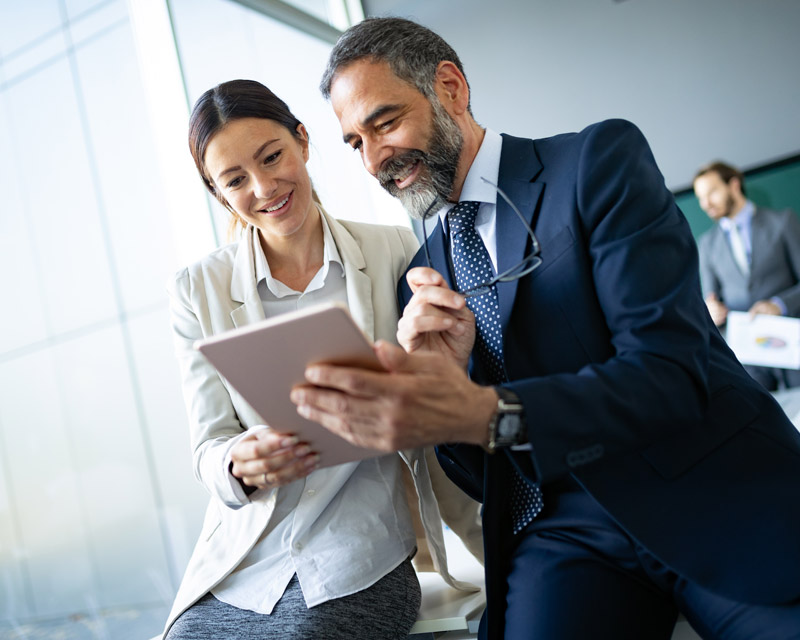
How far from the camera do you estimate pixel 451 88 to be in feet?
5.53

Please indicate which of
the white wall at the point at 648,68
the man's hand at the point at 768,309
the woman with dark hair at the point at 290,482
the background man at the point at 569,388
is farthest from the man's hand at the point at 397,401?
the white wall at the point at 648,68

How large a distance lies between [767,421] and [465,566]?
3.63 ft

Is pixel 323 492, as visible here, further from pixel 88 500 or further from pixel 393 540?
pixel 88 500

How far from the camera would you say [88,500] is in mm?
2623

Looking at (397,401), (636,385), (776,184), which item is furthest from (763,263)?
(397,401)

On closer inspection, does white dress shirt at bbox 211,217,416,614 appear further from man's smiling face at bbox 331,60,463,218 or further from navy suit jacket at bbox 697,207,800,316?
navy suit jacket at bbox 697,207,800,316

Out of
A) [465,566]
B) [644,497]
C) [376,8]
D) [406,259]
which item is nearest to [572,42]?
[376,8]

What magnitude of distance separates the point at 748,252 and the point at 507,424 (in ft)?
15.5

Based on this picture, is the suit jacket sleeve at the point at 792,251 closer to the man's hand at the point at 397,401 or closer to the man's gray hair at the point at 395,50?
the man's gray hair at the point at 395,50

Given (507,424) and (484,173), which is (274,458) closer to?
(507,424)

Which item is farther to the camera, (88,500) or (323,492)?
(88,500)

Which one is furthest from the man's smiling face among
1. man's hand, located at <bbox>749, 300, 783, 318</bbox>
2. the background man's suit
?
man's hand, located at <bbox>749, 300, 783, 318</bbox>

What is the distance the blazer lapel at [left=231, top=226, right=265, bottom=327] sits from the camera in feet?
5.87

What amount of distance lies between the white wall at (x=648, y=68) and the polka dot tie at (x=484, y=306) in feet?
14.5
